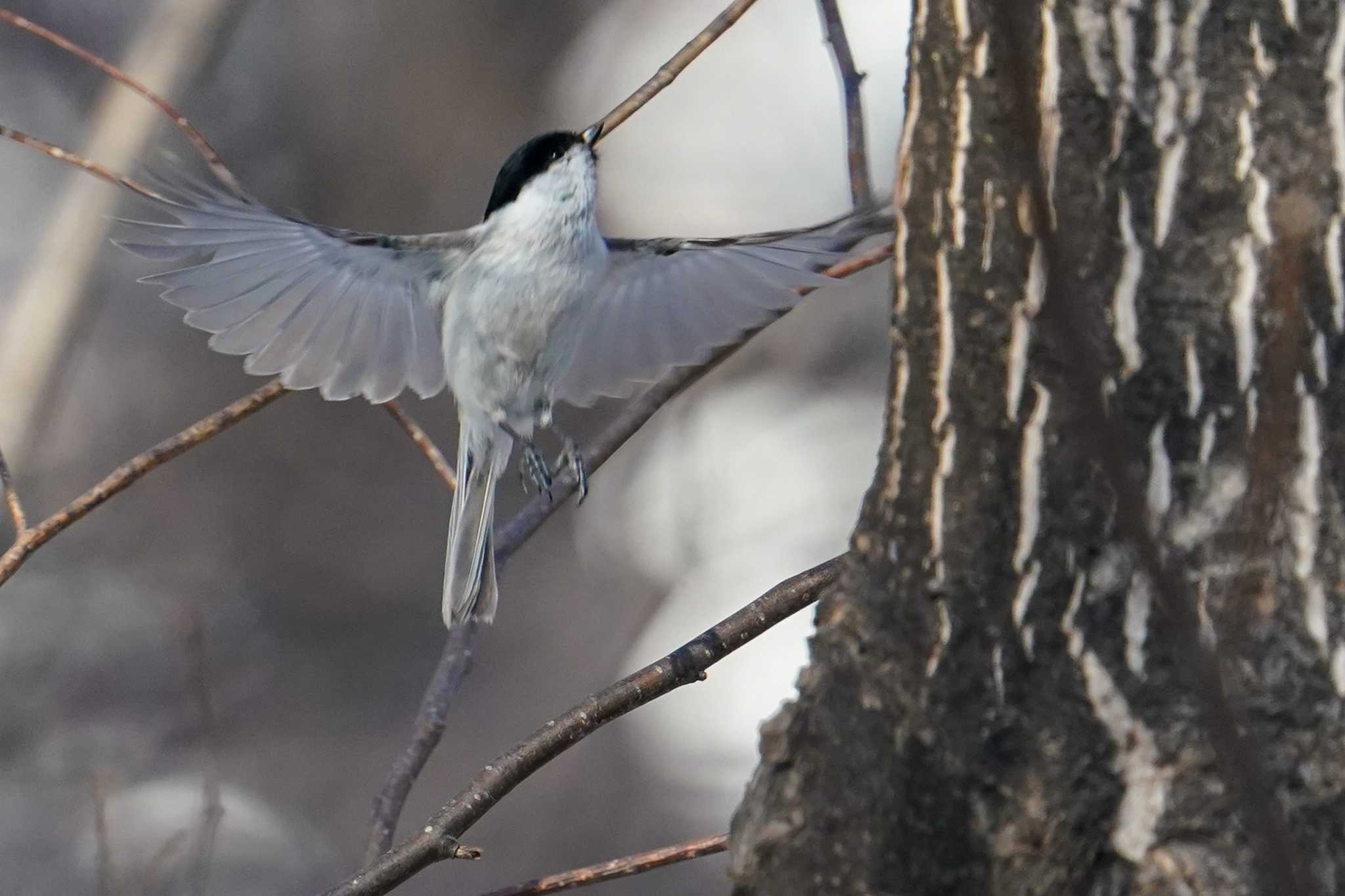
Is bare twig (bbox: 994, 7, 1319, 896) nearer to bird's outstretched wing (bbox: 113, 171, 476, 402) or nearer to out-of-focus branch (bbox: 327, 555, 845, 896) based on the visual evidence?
out-of-focus branch (bbox: 327, 555, 845, 896)

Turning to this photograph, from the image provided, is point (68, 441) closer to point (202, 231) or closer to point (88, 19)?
point (88, 19)

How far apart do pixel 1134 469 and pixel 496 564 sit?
1308 mm

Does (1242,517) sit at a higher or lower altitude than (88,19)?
lower

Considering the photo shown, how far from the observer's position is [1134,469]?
3.14 ft

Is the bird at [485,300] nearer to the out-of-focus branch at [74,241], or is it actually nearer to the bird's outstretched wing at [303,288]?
the bird's outstretched wing at [303,288]

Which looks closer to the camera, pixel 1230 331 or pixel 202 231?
pixel 1230 331

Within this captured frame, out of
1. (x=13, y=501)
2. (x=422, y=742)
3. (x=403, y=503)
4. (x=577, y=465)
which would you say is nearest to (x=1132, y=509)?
(x=422, y=742)

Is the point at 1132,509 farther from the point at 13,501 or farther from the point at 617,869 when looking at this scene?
the point at 13,501

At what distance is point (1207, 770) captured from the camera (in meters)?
0.98

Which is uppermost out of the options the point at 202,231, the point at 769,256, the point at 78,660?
the point at 202,231

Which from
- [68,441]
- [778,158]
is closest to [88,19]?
[68,441]

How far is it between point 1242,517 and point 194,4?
11.6 ft

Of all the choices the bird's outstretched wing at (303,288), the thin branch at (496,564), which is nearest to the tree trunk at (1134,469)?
the thin branch at (496,564)

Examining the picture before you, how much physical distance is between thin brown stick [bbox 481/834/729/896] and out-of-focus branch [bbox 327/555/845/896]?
0.09m
